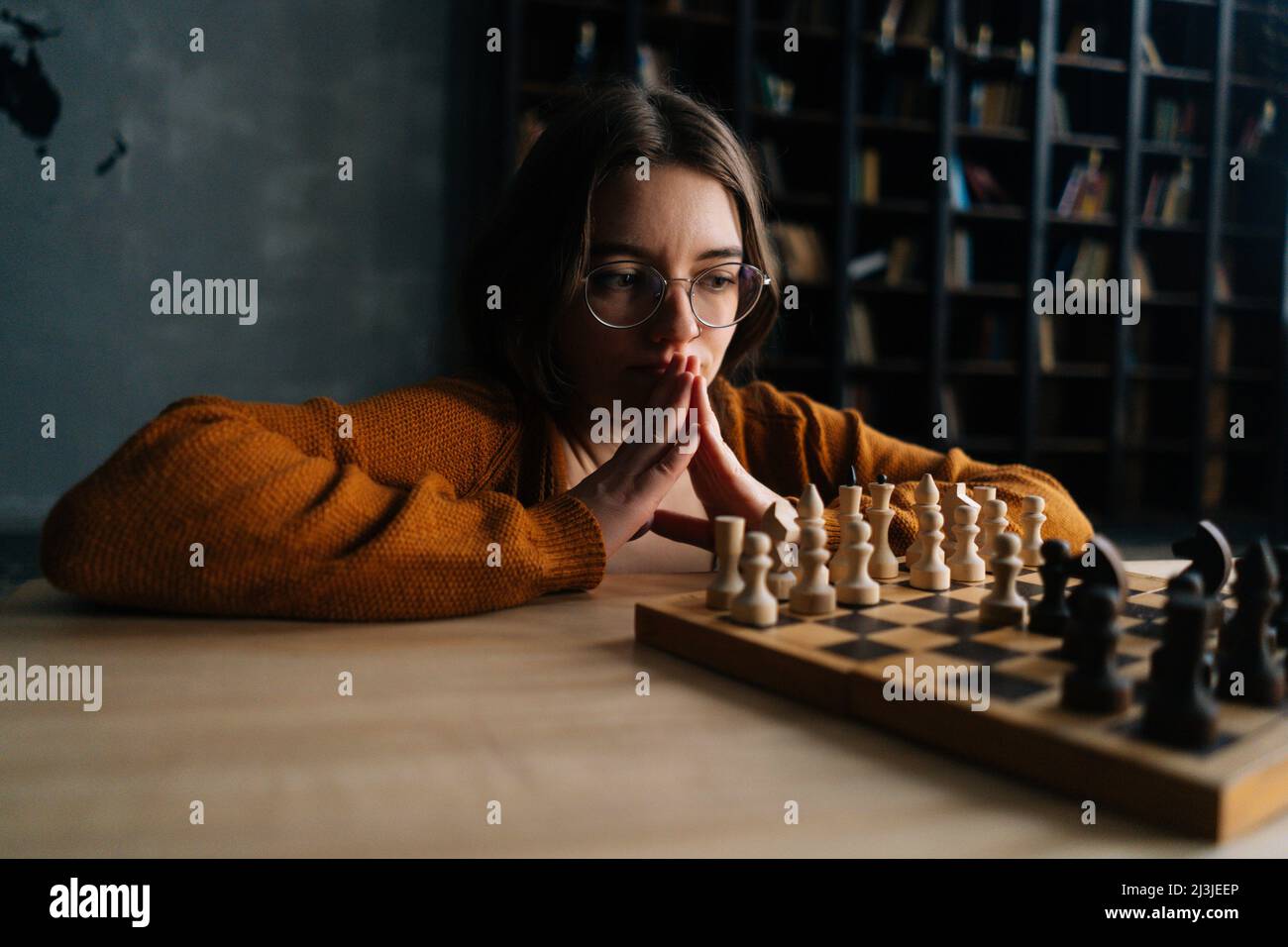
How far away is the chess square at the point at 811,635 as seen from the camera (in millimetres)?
784

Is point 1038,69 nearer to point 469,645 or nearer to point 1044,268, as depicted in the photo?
point 1044,268

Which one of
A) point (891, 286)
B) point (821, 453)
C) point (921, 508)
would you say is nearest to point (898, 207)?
point (891, 286)

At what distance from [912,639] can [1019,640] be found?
9 cm

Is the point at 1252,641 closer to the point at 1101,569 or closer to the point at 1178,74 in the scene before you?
the point at 1101,569

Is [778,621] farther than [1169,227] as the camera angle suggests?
No

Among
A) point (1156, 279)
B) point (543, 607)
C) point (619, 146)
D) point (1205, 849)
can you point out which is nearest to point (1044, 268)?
point (1156, 279)

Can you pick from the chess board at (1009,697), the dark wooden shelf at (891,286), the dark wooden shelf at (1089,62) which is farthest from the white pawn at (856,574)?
the dark wooden shelf at (1089,62)

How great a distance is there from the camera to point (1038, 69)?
14.1 ft

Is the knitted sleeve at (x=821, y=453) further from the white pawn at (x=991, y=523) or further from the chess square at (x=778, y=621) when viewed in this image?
the chess square at (x=778, y=621)

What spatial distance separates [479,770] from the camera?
0.59 meters

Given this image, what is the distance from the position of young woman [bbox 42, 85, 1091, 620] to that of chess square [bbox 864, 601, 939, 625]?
1.14 feet

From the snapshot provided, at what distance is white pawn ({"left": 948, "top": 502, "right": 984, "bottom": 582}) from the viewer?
105 cm

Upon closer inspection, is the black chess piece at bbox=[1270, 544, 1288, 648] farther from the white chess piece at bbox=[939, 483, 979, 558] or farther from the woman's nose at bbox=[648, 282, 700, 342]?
the woman's nose at bbox=[648, 282, 700, 342]
